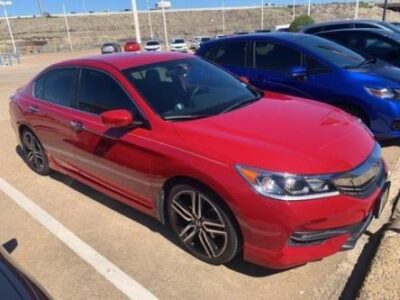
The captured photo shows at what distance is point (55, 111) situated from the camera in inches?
181

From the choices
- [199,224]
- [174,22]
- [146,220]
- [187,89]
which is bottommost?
[174,22]

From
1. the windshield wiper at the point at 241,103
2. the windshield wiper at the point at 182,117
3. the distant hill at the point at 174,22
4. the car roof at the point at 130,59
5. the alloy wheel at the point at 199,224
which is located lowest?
the distant hill at the point at 174,22

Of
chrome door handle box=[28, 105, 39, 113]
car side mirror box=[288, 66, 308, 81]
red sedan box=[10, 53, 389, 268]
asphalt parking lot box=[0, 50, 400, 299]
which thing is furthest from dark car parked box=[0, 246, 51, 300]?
car side mirror box=[288, 66, 308, 81]

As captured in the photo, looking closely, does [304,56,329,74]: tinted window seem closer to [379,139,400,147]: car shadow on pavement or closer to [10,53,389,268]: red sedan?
[379,139,400,147]: car shadow on pavement

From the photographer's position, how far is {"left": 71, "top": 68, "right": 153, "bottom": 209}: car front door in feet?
11.8

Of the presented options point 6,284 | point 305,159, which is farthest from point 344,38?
point 6,284

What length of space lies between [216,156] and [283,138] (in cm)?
54

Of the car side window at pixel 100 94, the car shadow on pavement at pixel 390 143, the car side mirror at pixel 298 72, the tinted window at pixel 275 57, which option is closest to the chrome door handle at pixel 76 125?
the car side window at pixel 100 94

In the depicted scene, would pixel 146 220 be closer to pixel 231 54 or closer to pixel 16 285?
pixel 16 285

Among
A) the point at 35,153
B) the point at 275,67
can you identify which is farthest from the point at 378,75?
the point at 35,153

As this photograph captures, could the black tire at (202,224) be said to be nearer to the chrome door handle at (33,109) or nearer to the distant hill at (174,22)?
the chrome door handle at (33,109)

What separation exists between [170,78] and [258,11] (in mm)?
104751

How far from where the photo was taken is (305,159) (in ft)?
9.49

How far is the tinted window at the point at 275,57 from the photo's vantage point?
624 cm
